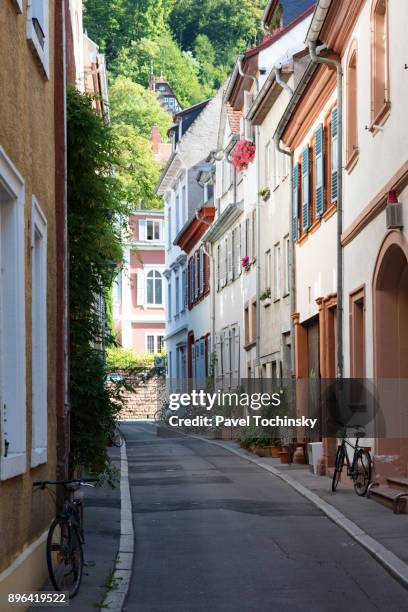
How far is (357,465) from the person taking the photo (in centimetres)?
1873

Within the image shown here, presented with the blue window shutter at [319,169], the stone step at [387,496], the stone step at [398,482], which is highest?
the blue window shutter at [319,169]

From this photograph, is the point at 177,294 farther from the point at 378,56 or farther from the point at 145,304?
the point at 378,56

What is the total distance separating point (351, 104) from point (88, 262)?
6378 millimetres

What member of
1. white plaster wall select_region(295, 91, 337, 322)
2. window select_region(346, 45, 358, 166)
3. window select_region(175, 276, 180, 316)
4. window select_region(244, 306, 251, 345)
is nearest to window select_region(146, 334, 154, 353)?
window select_region(175, 276, 180, 316)

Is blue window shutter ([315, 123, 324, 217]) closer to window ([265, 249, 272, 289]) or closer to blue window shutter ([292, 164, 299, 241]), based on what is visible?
blue window shutter ([292, 164, 299, 241])

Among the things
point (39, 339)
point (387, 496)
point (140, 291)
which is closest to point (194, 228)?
point (140, 291)

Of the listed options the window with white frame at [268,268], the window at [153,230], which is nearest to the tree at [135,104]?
the window at [153,230]

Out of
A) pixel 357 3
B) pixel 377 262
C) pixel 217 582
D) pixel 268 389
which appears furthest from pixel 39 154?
pixel 268 389

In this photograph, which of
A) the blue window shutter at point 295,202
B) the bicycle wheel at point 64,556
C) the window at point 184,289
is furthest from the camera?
the window at point 184,289

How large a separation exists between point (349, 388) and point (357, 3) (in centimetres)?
597

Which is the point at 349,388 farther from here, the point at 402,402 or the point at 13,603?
the point at 13,603

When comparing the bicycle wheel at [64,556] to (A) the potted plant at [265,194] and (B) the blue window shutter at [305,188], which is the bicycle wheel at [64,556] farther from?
(A) the potted plant at [265,194]

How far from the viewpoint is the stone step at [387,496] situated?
1603 centimetres

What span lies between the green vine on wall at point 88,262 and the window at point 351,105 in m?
5.17
